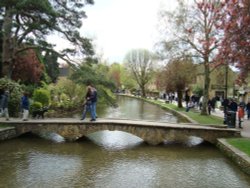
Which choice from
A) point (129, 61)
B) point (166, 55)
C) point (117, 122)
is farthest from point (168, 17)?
point (129, 61)

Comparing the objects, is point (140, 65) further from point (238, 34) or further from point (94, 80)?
point (238, 34)

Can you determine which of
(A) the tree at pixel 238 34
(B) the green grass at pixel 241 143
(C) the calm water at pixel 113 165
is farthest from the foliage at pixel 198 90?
(A) the tree at pixel 238 34

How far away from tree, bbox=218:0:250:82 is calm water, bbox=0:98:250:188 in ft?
Result: 13.5

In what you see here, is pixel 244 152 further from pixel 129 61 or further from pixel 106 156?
pixel 129 61

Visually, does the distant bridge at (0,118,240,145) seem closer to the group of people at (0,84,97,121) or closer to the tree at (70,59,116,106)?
the group of people at (0,84,97,121)

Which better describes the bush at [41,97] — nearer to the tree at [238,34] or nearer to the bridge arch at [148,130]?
the bridge arch at [148,130]

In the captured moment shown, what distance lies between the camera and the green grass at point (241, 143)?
14039 mm

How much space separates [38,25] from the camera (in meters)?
21.3

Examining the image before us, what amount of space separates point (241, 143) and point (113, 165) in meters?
5.89

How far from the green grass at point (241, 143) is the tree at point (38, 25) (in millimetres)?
11180

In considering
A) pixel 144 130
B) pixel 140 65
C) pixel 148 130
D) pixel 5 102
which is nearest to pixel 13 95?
pixel 5 102

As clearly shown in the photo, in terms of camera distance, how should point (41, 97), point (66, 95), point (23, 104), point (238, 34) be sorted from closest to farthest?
point (238, 34) → point (23, 104) → point (41, 97) → point (66, 95)

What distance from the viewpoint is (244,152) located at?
1361cm

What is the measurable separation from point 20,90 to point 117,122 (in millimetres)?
8194
